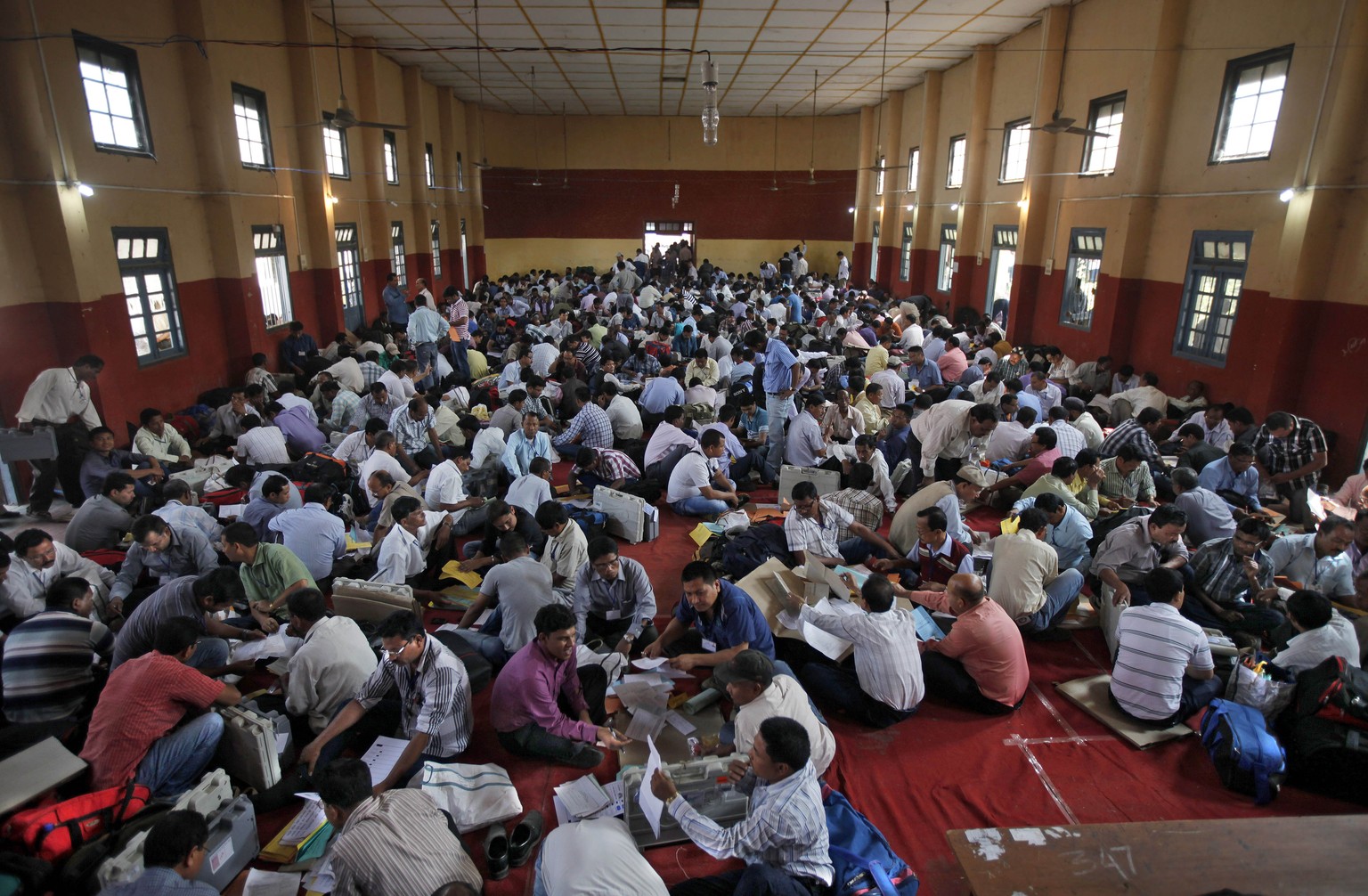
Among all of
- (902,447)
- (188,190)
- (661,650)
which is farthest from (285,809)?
(188,190)

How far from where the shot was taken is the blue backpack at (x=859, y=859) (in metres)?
3.16

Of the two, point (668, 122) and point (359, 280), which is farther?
point (668, 122)

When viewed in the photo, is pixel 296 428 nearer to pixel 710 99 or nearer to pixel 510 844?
pixel 710 99

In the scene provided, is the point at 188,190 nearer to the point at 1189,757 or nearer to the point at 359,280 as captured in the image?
the point at 359,280

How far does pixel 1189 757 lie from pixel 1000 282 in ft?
40.6

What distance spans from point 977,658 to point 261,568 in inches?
179

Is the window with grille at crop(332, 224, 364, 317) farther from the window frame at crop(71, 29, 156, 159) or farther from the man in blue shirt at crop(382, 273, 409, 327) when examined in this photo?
the window frame at crop(71, 29, 156, 159)

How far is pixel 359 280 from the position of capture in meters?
14.7

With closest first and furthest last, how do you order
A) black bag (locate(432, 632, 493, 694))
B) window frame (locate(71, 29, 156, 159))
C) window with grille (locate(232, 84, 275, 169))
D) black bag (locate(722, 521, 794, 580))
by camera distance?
black bag (locate(432, 632, 493, 694)) < black bag (locate(722, 521, 794, 580)) < window frame (locate(71, 29, 156, 159)) < window with grille (locate(232, 84, 275, 169))

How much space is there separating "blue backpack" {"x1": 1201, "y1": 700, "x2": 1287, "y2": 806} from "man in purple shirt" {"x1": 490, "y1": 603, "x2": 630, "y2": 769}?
320 cm

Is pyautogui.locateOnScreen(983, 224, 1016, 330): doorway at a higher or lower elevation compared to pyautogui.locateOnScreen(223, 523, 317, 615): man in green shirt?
higher

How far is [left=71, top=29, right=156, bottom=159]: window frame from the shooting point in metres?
7.79

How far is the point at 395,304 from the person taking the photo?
48.3ft

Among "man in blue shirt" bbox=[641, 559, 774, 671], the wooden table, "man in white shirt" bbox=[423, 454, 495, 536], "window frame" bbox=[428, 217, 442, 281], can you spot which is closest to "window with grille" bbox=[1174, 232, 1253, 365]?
the wooden table
